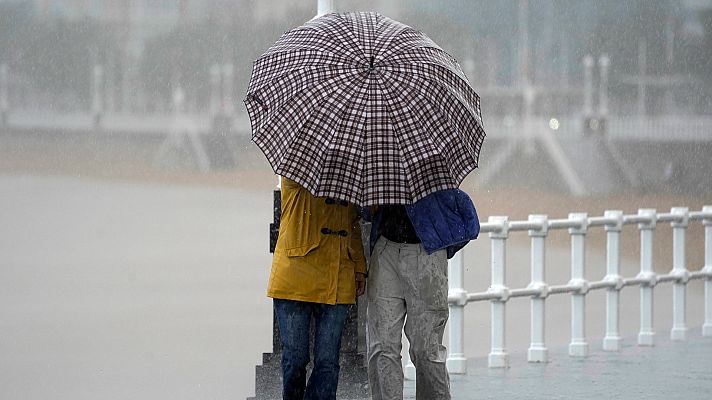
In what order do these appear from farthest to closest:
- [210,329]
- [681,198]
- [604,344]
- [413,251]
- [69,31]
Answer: [69,31] < [681,198] < [210,329] < [604,344] < [413,251]

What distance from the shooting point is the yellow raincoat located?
17.8ft

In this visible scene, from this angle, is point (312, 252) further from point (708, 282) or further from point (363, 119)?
point (708, 282)

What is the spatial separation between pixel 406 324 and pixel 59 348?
5300cm

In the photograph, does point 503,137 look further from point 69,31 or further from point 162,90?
point 69,31

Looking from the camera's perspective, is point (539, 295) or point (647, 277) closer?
point (539, 295)

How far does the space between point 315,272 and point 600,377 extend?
3.87m

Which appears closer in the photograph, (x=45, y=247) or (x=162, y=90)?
(x=45, y=247)

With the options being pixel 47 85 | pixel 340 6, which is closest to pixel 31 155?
pixel 47 85

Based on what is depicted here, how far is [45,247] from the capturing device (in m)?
82.8

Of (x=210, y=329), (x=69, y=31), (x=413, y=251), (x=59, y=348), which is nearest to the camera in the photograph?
(x=413, y=251)

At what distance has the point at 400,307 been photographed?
559cm

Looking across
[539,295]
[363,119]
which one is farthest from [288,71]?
[539,295]

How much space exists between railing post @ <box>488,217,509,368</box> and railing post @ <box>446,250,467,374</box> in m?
0.34

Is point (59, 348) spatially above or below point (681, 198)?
below
